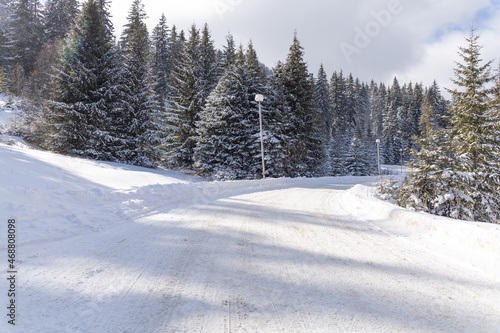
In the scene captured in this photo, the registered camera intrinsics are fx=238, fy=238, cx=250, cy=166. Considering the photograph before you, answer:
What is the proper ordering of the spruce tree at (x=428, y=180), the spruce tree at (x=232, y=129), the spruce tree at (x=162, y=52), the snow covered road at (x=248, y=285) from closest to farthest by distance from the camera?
the snow covered road at (x=248, y=285) < the spruce tree at (x=428, y=180) < the spruce tree at (x=232, y=129) < the spruce tree at (x=162, y=52)

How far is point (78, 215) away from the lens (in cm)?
495

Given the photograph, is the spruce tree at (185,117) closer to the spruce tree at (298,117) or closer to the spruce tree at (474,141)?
the spruce tree at (298,117)

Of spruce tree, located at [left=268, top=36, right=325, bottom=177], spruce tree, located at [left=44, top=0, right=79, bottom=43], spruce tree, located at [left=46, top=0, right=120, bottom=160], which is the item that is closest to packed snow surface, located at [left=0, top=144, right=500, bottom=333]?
spruce tree, located at [left=46, top=0, right=120, bottom=160]

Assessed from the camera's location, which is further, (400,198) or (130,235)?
(400,198)

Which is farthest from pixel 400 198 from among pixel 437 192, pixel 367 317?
pixel 367 317

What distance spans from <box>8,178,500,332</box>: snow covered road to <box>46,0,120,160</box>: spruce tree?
1477cm

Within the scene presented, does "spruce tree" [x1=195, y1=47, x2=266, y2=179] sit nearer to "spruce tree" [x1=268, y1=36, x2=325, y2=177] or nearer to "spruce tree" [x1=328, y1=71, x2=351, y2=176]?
"spruce tree" [x1=268, y1=36, x2=325, y2=177]

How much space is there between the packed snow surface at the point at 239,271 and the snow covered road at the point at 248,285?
14 millimetres

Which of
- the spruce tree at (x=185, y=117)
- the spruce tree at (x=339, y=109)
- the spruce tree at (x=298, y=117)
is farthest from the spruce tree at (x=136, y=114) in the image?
the spruce tree at (x=339, y=109)

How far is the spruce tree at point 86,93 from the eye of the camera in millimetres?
15719

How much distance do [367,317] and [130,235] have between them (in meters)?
3.93

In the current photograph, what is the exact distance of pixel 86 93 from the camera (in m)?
16.7

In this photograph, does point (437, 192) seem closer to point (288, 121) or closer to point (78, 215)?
point (78, 215)

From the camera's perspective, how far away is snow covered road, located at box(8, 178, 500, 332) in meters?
2.08
